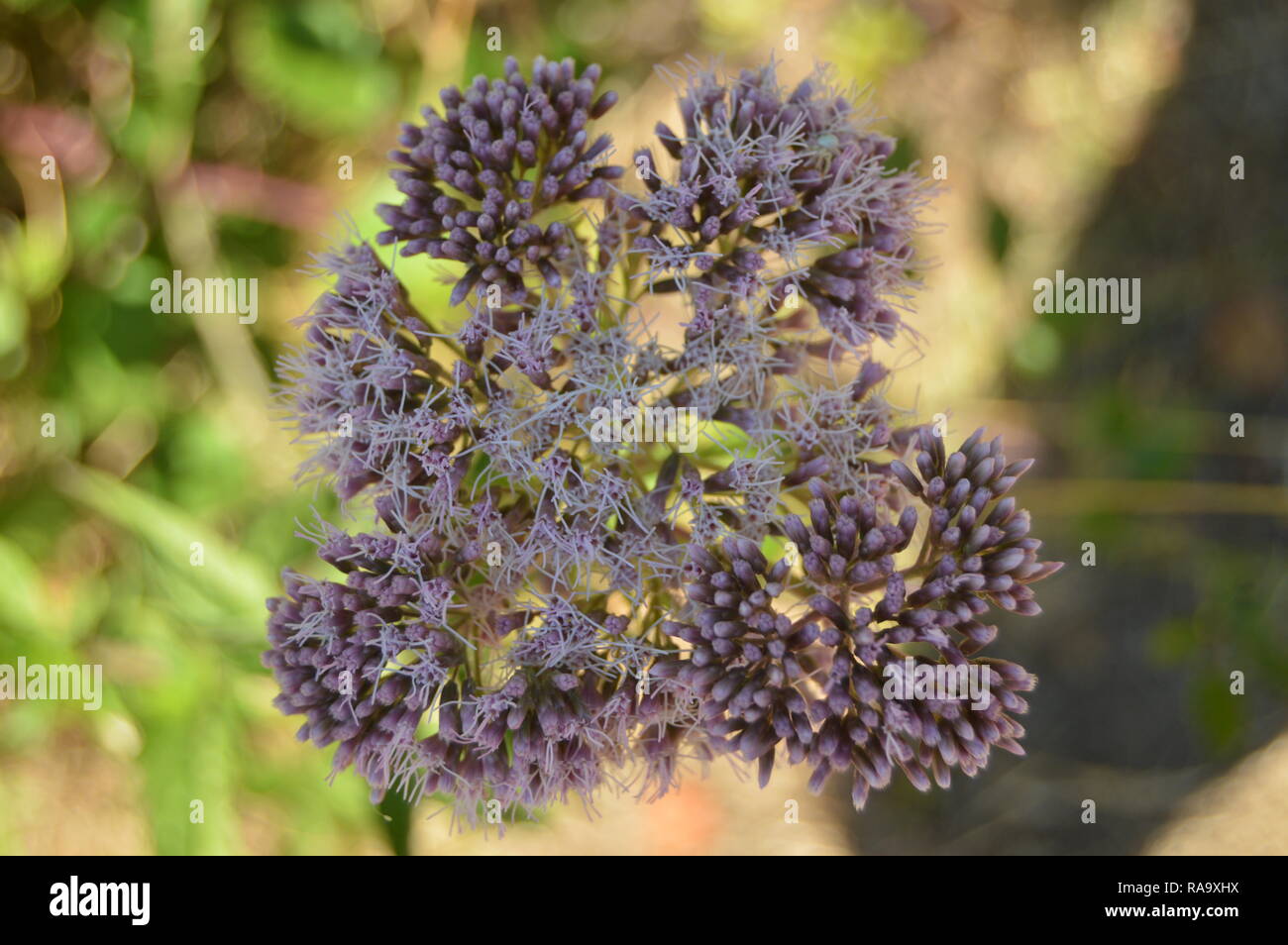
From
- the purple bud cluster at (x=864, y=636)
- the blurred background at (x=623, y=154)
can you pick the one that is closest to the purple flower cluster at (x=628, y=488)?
the purple bud cluster at (x=864, y=636)

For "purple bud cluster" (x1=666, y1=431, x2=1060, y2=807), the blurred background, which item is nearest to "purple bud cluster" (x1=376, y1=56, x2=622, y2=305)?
the blurred background

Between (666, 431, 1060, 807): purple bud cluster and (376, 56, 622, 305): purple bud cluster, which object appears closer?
(666, 431, 1060, 807): purple bud cluster

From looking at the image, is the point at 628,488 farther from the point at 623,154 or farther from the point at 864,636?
the point at 623,154

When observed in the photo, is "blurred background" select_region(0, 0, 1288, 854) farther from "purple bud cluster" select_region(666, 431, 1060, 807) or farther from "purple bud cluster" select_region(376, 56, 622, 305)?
"purple bud cluster" select_region(666, 431, 1060, 807)

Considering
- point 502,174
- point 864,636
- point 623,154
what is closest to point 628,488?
point 864,636

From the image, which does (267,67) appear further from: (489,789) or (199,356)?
(489,789)

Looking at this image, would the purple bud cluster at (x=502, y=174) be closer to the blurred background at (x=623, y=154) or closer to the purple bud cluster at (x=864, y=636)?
the blurred background at (x=623, y=154)
